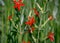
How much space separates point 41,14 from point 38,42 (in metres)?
0.24

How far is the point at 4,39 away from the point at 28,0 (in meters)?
0.68

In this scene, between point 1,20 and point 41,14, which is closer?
point 41,14

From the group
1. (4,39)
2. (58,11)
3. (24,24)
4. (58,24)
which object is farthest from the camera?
(58,11)

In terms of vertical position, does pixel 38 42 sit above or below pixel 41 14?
below

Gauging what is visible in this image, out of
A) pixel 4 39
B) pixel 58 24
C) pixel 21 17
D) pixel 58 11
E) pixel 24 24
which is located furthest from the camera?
pixel 58 11

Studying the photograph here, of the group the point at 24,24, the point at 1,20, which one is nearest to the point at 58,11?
the point at 1,20

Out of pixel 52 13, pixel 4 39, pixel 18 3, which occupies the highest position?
pixel 18 3

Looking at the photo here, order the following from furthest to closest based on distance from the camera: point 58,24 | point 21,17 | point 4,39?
point 58,24
point 4,39
point 21,17

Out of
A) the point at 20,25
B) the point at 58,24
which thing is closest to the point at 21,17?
the point at 20,25

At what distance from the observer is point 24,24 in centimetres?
196

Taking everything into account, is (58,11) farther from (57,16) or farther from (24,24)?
(24,24)

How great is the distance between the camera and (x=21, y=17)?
183 cm

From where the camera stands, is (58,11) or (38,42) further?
(58,11)

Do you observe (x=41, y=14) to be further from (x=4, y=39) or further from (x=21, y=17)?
(x=4, y=39)
